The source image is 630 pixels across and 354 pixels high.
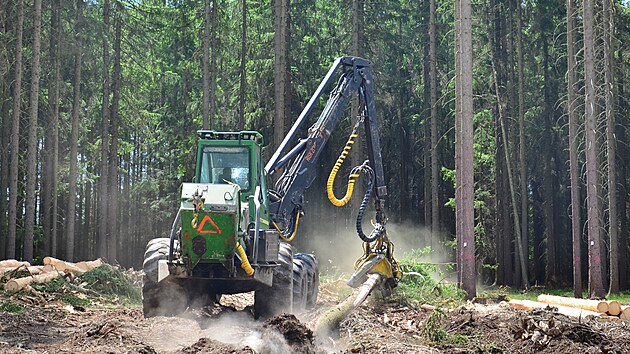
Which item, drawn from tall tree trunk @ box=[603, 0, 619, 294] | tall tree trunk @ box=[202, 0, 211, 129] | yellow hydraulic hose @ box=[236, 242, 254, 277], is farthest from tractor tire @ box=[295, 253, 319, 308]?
tall tree trunk @ box=[202, 0, 211, 129]

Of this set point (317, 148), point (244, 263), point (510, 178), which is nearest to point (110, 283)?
point (317, 148)

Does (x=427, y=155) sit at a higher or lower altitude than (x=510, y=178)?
higher

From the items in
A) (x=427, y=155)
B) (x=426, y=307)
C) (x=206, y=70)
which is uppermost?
(x=206, y=70)

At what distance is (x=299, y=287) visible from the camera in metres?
15.2

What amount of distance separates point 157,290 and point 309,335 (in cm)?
460

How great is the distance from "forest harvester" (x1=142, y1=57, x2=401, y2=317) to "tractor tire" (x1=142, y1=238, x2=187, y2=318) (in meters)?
0.02

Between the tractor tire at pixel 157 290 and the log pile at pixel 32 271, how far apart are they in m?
5.49

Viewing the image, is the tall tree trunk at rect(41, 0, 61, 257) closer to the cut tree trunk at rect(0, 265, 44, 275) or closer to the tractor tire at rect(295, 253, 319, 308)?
the cut tree trunk at rect(0, 265, 44, 275)

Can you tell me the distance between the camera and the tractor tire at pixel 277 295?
1392 centimetres

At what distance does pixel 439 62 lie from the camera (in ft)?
144

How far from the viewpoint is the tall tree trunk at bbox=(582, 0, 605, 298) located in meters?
23.9

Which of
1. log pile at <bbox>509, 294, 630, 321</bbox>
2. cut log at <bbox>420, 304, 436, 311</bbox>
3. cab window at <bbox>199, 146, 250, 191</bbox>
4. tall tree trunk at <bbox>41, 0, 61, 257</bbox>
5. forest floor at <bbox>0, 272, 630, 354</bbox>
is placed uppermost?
tall tree trunk at <bbox>41, 0, 61, 257</bbox>

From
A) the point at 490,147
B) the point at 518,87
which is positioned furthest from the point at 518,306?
the point at 518,87

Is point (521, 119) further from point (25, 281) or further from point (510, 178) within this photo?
point (25, 281)
